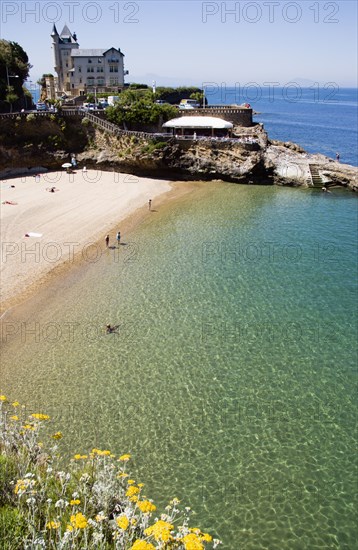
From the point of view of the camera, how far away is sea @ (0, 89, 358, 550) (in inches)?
597

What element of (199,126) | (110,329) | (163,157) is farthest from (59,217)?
(199,126)

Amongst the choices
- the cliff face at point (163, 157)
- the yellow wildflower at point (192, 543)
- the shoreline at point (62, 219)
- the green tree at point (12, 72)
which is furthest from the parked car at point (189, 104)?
the yellow wildflower at point (192, 543)

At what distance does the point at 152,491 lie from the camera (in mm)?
15203

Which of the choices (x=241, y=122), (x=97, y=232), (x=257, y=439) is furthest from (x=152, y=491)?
(x=241, y=122)

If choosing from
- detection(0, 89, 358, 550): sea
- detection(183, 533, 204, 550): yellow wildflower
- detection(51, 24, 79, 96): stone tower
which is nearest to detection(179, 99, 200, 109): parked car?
detection(51, 24, 79, 96): stone tower

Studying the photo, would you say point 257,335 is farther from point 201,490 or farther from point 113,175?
point 113,175

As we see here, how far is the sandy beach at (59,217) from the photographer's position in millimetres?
32062

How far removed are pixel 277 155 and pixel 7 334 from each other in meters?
45.7

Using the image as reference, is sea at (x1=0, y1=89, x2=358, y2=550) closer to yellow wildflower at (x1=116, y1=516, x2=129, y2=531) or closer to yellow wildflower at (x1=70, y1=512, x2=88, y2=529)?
yellow wildflower at (x1=116, y1=516, x2=129, y2=531)

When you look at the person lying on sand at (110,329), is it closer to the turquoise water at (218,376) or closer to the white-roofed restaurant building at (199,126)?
the turquoise water at (218,376)

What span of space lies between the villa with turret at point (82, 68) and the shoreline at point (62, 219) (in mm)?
39270

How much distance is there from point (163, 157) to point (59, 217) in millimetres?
19809

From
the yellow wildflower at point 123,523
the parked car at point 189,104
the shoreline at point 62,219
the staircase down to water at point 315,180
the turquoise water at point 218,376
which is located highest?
the parked car at point 189,104

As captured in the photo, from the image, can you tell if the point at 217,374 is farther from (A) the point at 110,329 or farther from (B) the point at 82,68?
(B) the point at 82,68
